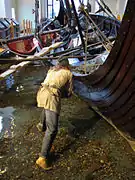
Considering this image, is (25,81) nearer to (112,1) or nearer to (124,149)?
(124,149)

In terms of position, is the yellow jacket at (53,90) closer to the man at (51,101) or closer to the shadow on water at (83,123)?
the man at (51,101)

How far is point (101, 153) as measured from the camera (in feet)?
10.6

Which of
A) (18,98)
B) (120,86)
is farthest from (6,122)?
(120,86)

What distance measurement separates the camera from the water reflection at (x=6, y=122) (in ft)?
11.8

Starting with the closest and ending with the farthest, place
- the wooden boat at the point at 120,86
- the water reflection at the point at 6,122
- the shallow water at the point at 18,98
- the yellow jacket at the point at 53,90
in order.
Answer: the yellow jacket at the point at 53,90 → the wooden boat at the point at 120,86 → the water reflection at the point at 6,122 → the shallow water at the point at 18,98

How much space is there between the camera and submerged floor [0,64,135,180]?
2.85 meters

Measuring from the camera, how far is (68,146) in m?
3.36

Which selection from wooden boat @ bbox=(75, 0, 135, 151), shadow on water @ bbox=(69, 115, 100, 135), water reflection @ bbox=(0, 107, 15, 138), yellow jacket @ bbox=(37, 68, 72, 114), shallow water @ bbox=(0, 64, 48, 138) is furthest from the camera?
shallow water @ bbox=(0, 64, 48, 138)

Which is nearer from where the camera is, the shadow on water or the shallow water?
the shadow on water

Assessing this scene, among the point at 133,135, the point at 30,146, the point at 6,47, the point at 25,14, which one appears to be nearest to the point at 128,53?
the point at 133,135

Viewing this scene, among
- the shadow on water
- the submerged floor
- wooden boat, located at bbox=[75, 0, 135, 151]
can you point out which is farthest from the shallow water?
wooden boat, located at bbox=[75, 0, 135, 151]

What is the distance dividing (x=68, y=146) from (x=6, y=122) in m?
1.21

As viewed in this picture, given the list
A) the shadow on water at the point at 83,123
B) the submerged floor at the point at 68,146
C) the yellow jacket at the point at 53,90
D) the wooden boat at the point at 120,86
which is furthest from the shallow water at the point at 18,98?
the wooden boat at the point at 120,86

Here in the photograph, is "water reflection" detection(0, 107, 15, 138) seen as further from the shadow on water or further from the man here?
the shadow on water
